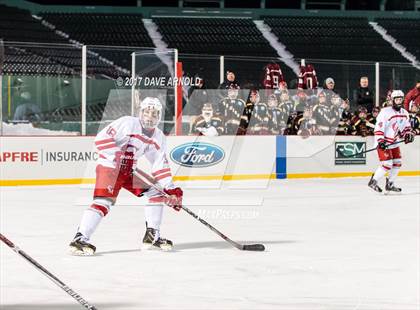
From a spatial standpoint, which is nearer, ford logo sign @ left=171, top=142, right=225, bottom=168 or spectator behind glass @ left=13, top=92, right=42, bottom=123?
spectator behind glass @ left=13, top=92, right=42, bottom=123

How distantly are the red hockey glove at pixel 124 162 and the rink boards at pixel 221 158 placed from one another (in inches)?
245

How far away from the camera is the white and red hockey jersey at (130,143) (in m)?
6.82

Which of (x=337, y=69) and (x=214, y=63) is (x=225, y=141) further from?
(x=337, y=69)

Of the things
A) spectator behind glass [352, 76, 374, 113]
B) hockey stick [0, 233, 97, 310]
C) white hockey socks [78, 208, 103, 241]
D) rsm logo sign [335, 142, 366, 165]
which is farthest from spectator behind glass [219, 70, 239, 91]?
hockey stick [0, 233, 97, 310]

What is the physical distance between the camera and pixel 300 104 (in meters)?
15.0

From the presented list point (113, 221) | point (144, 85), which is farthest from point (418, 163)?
A: point (113, 221)

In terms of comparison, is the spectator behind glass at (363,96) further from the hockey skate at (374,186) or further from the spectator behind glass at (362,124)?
the hockey skate at (374,186)

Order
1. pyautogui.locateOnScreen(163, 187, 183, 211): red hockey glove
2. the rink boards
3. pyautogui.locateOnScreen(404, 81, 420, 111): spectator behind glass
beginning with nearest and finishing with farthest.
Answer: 1. pyautogui.locateOnScreen(163, 187, 183, 211): red hockey glove
2. the rink boards
3. pyautogui.locateOnScreen(404, 81, 420, 111): spectator behind glass

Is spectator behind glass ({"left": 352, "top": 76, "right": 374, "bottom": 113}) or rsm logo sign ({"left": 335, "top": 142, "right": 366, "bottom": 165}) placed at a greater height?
spectator behind glass ({"left": 352, "top": 76, "right": 374, "bottom": 113})

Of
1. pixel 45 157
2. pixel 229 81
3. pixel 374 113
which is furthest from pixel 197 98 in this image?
pixel 374 113

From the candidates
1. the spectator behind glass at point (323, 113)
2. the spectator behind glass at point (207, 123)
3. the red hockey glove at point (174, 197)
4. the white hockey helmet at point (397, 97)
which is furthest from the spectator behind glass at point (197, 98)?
the red hockey glove at point (174, 197)

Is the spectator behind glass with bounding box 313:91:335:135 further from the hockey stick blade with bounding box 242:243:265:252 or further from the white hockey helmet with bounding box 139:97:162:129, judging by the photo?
the white hockey helmet with bounding box 139:97:162:129

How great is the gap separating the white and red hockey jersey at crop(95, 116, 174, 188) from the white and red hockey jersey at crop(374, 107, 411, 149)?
6.41 metres

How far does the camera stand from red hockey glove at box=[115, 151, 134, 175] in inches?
272
